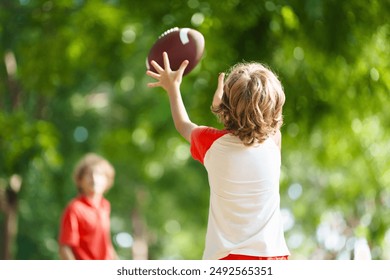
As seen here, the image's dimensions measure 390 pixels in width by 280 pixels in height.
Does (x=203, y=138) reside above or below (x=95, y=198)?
below

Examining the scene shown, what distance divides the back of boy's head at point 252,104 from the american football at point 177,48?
39.0 inches

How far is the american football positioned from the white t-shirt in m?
1.11

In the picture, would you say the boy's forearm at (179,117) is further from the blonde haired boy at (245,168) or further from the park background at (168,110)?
the park background at (168,110)

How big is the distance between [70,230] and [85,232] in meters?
0.14

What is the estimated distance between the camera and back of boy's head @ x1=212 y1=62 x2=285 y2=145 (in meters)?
3.63

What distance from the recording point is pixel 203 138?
12.3 feet

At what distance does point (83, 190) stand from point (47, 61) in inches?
131

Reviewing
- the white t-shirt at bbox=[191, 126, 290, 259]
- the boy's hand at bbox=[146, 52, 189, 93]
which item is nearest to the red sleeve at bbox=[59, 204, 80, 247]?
the boy's hand at bbox=[146, 52, 189, 93]

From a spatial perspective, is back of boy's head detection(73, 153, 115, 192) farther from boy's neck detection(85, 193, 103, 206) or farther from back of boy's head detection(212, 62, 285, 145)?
back of boy's head detection(212, 62, 285, 145)

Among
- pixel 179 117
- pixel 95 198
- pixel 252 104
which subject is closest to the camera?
pixel 252 104

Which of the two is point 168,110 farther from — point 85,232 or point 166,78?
point 166,78

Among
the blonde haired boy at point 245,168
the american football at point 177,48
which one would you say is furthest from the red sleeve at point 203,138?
the american football at point 177,48

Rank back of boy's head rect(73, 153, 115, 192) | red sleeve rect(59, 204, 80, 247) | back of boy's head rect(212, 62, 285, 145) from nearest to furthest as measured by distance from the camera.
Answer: back of boy's head rect(212, 62, 285, 145)
red sleeve rect(59, 204, 80, 247)
back of boy's head rect(73, 153, 115, 192)

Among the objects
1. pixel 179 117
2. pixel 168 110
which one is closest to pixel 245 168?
pixel 179 117
